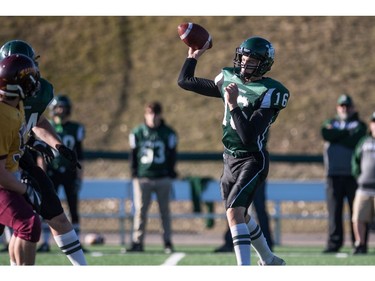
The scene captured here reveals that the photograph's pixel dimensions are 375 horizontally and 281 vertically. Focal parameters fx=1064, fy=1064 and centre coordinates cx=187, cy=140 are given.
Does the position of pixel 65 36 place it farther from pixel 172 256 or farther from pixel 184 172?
pixel 172 256

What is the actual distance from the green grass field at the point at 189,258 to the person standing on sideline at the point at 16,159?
3.18 meters

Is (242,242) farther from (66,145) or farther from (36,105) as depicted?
(66,145)

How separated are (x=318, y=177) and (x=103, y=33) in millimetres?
8985

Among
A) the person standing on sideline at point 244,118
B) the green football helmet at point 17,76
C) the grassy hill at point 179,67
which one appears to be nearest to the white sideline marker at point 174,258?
the person standing on sideline at point 244,118

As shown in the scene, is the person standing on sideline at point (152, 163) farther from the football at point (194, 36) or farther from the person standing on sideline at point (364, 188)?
the football at point (194, 36)

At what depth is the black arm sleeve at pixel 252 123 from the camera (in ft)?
23.7

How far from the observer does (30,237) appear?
21.1ft

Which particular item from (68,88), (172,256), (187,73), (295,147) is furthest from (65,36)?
(187,73)

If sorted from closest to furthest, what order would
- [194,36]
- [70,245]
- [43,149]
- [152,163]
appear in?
[70,245]
[43,149]
[194,36]
[152,163]

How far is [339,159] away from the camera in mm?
12250

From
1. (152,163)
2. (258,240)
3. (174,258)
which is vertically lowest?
(174,258)

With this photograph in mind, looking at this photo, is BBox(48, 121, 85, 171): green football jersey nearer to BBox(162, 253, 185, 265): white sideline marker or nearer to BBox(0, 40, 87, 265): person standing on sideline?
BBox(162, 253, 185, 265): white sideline marker

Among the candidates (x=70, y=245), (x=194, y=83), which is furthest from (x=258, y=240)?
(x=70, y=245)

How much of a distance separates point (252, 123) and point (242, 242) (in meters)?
0.82
